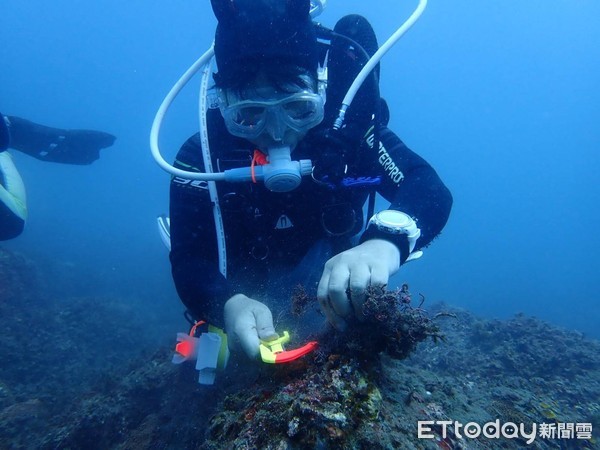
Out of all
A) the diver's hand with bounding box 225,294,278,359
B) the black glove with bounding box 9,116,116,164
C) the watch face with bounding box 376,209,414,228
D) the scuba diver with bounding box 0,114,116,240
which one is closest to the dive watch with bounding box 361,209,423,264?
the watch face with bounding box 376,209,414,228

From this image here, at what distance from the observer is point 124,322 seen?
11.5 meters

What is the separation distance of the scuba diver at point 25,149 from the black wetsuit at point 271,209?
6.08 m

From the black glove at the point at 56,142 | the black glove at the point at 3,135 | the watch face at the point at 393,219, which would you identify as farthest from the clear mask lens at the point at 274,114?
the black glove at the point at 56,142

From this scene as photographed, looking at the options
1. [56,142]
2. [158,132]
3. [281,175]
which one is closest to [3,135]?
[56,142]

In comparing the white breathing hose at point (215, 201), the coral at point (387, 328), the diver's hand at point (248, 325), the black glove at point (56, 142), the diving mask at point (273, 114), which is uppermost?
the black glove at point (56, 142)

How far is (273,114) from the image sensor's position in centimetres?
247

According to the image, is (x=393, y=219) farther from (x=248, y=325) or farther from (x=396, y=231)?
(x=248, y=325)

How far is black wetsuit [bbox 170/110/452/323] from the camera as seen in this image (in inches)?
104

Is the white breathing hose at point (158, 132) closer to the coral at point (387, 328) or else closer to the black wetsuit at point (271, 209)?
the black wetsuit at point (271, 209)

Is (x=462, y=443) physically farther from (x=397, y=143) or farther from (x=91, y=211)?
(x=91, y=211)

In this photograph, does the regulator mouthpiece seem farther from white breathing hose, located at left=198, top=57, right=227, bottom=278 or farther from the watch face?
the watch face

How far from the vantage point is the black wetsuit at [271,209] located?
2654mm
